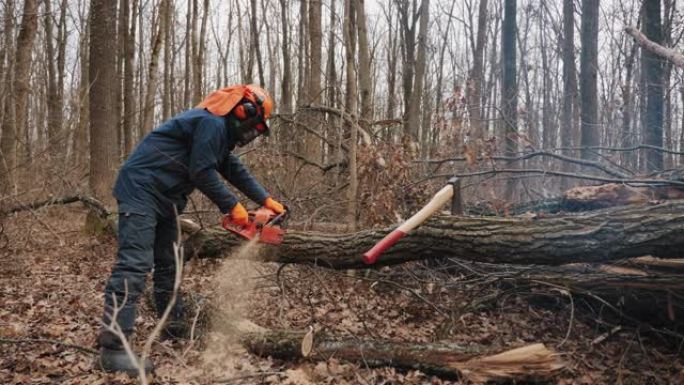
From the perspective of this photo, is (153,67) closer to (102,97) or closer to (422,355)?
(102,97)

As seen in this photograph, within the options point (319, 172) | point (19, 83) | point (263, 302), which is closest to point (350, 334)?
point (263, 302)

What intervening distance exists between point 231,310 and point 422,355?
73.0 inches

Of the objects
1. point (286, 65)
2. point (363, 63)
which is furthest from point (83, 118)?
point (363, 63)

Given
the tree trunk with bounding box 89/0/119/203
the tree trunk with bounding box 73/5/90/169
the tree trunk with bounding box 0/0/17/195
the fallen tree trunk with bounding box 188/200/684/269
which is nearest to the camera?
the fallen tree trunk with bounding box 188/200/684/269

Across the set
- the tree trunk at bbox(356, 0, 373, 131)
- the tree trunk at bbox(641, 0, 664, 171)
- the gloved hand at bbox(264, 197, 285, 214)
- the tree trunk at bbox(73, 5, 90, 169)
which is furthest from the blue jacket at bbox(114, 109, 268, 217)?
the tree trunk at bbox(641, 0, 664, 171)

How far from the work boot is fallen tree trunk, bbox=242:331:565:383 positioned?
0.83m

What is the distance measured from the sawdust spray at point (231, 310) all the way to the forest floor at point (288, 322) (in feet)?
0.04

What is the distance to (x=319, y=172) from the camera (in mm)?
7691

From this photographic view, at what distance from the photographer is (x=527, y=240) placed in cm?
374

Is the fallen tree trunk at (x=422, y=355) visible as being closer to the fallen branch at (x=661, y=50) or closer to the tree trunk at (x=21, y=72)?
the fallen branch at (x=661, y=50)

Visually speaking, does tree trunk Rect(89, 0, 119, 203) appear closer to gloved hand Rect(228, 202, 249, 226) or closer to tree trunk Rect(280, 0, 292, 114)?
gloved hand Rect(228, 202, 249, 226)

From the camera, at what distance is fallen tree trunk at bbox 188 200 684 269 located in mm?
3488

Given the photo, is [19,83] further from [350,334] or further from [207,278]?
[350,334]

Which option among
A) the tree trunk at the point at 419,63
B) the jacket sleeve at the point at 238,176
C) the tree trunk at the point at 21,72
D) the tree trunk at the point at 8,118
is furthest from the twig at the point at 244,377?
the tree trunk at the point at 419,63
